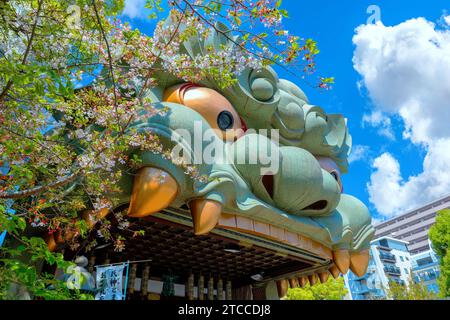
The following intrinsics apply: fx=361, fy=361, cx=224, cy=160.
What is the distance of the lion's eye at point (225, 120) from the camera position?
36.8 ft

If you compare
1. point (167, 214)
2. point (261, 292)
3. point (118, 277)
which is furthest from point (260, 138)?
point (261, 292)

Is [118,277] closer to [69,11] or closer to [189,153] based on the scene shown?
[189,153]

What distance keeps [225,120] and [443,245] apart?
20102mm

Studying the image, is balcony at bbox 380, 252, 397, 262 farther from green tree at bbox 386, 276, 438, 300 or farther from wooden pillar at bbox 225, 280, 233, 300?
wooden pillar at bbox 225, 280, 233, 300

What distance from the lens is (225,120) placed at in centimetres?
1143

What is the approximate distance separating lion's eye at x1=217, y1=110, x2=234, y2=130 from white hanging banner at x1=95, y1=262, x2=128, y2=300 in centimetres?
488

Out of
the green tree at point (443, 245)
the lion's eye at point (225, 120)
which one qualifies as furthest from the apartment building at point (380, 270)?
the lion's eye at point (225, 120)

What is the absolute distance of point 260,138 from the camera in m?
10.7

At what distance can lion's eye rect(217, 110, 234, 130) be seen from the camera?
1123 centimetres

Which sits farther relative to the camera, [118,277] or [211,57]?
[118,277]

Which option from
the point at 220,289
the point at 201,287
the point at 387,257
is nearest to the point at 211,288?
the point at 201,287

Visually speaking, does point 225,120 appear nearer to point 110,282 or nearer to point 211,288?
point 110,282

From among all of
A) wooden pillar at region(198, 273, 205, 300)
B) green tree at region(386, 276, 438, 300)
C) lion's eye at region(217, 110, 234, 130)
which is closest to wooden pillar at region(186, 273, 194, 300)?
wooden pillar at region(198, 273, 205, 300)
